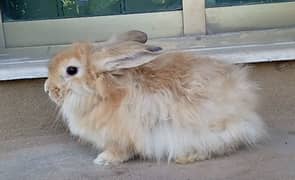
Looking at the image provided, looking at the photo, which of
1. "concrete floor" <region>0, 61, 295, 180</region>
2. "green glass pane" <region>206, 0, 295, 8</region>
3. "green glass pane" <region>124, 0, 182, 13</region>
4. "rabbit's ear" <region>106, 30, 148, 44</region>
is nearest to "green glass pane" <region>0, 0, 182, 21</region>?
"green glass pane" <region>124, 0, 182, 13</region>

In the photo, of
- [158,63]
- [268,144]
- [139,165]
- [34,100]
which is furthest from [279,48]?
[34,100]

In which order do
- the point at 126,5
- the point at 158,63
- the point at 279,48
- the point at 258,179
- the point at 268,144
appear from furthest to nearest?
the point at 126,5, the point at 279,48, the point at 268,144, the point at 158,63, the point at 258,179

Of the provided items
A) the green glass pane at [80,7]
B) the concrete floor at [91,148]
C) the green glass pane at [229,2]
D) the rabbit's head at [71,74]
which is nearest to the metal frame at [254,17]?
the green glass pane at [229,2]

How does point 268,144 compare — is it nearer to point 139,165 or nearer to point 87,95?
point 139,165

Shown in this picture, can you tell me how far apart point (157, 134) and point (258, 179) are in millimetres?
394

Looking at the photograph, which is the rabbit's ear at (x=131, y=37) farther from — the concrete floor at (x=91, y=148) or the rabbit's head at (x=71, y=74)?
the concrete floor at (x=91, y=148)

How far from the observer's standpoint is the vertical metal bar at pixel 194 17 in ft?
10.0

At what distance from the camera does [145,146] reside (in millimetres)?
2260

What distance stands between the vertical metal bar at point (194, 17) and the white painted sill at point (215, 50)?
0.19ft

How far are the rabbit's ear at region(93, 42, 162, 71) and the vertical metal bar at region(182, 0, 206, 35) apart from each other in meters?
0.92

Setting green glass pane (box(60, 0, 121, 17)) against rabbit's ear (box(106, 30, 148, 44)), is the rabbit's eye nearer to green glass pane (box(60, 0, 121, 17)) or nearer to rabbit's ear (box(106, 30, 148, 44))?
rabbit's ear (box(106, 30, 148, 44))

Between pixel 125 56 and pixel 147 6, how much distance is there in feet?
3.38

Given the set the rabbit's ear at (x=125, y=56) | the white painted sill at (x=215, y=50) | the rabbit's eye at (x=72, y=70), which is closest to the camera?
the rabbit's ear at (x=125, y=56)

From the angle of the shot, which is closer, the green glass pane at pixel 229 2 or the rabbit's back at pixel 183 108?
the rabbit's back at pixel 183 108
